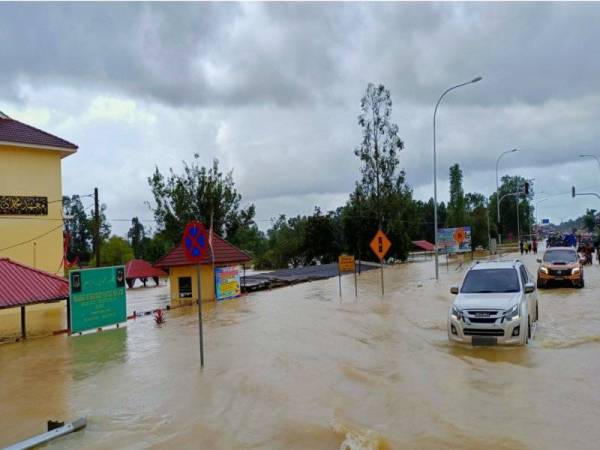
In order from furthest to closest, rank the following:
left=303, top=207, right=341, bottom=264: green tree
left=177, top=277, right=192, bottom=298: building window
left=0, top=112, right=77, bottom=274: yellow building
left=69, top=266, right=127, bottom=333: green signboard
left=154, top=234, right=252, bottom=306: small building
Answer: left=303, top=207, right=341, bottom=264: green tree
left=177, top=277, right=192, bottom=298: building window
left=154, top=234, right=252, bottom=306: small building
left=0, top=112, right=77, bottom=274: yellow building
left=69, top=266, right=127, bottom=333: green signboard

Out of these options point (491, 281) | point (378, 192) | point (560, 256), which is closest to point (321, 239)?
point (378, 192)

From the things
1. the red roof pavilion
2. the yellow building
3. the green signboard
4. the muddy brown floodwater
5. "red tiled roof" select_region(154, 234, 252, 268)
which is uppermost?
the red roof pavilion

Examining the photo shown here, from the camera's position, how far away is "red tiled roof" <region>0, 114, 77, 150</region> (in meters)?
26.6

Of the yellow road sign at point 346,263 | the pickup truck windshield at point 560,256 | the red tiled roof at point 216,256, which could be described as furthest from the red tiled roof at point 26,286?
the pickup truck windshield at point 560,256

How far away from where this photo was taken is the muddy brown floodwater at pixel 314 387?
7.17m

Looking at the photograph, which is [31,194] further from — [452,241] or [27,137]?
[452,241]

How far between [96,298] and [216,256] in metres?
10.8

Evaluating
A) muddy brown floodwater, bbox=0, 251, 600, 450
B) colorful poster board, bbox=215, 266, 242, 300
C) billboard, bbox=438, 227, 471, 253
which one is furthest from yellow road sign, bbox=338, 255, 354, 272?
billboard, bbox=438, 227, 471, 253

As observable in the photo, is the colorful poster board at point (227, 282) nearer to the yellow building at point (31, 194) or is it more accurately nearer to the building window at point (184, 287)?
the building window at point (184, 287)

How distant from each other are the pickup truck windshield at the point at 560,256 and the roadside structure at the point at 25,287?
797 inches

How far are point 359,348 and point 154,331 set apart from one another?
27.0ft

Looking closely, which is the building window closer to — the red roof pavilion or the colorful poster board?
the colorful poster board

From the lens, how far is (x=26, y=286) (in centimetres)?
1756

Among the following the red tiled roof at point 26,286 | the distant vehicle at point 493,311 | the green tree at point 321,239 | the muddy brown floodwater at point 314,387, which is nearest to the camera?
the muddy brown floodwater at point 314,387
